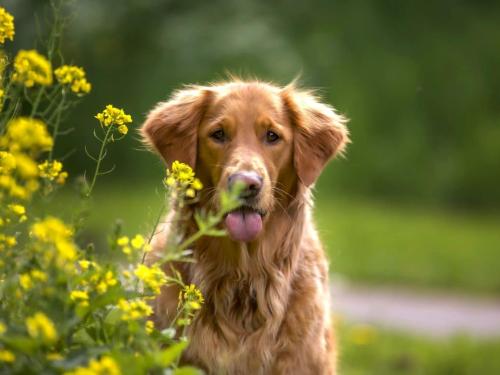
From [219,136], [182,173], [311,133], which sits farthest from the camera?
[311,133]

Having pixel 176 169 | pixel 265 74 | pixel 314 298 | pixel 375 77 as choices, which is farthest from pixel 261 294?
pixel 375 77

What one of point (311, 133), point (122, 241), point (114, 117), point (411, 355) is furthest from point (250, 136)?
point (411, 355)

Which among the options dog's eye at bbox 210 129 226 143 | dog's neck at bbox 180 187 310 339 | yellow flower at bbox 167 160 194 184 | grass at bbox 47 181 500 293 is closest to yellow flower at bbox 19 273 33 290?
yellow flower at bbox 167 160 194 184

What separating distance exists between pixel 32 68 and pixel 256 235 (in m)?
1.49

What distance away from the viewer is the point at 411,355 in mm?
6738

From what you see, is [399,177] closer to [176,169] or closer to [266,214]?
[266,214]

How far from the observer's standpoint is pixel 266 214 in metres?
4.02

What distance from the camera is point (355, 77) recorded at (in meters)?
14.2

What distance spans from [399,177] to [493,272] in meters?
3.83

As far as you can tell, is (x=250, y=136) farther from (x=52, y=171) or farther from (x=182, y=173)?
(x=52, y=171)

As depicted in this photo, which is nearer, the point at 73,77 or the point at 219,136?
the point at 73,77

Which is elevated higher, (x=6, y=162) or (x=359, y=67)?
(x=359, y=67)

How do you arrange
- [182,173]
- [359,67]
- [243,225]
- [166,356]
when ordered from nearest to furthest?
[166,356], [182,173], [243,225], [359,67]

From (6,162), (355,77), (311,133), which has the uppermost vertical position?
(355,77)
